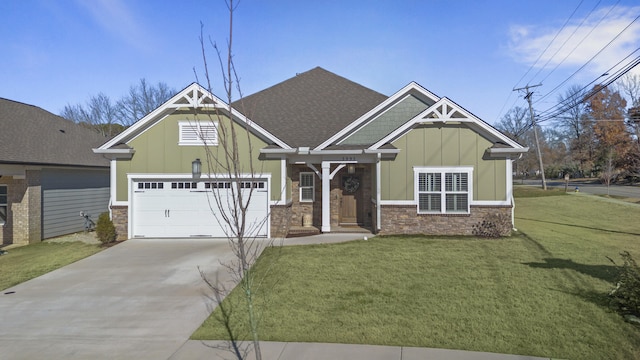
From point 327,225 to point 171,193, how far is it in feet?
18.9

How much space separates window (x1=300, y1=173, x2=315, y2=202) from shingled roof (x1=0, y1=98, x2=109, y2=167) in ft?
29.7

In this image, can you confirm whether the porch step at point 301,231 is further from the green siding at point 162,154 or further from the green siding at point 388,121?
the green siding at point 388,121

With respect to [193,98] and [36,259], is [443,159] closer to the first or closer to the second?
[193,98]

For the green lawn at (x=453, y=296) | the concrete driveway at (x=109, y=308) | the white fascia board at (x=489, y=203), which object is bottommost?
the concrete driveway at (x=109, y=308)

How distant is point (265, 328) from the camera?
5.16 metres

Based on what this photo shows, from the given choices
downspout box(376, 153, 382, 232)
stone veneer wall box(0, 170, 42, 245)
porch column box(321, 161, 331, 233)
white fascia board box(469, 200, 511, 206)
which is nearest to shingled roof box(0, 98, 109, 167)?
stone veneer wall box(0, 170, 42, 245)

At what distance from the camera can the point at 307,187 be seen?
14.3 meters

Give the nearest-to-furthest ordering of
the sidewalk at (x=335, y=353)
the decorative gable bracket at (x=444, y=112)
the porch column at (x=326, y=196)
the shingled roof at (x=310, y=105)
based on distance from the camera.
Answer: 1. the sidewalk at (x=335, y=353)
2. the decorative gable bracket at (x=444, y=112)
3. the porch column at (x=326, y=196)
4. the shingled roof at (x=310, y=105)

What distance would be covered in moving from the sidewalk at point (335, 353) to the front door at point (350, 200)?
987 centimetres

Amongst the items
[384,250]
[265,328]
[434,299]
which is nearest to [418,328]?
[434,299]

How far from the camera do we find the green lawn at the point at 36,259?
334 inches

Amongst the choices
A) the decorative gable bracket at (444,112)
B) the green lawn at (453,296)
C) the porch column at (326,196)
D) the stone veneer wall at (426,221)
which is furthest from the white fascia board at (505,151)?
the porch column at (326,196)

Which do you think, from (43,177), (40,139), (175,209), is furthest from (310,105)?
(40,139)

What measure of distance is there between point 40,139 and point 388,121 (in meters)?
14.0
